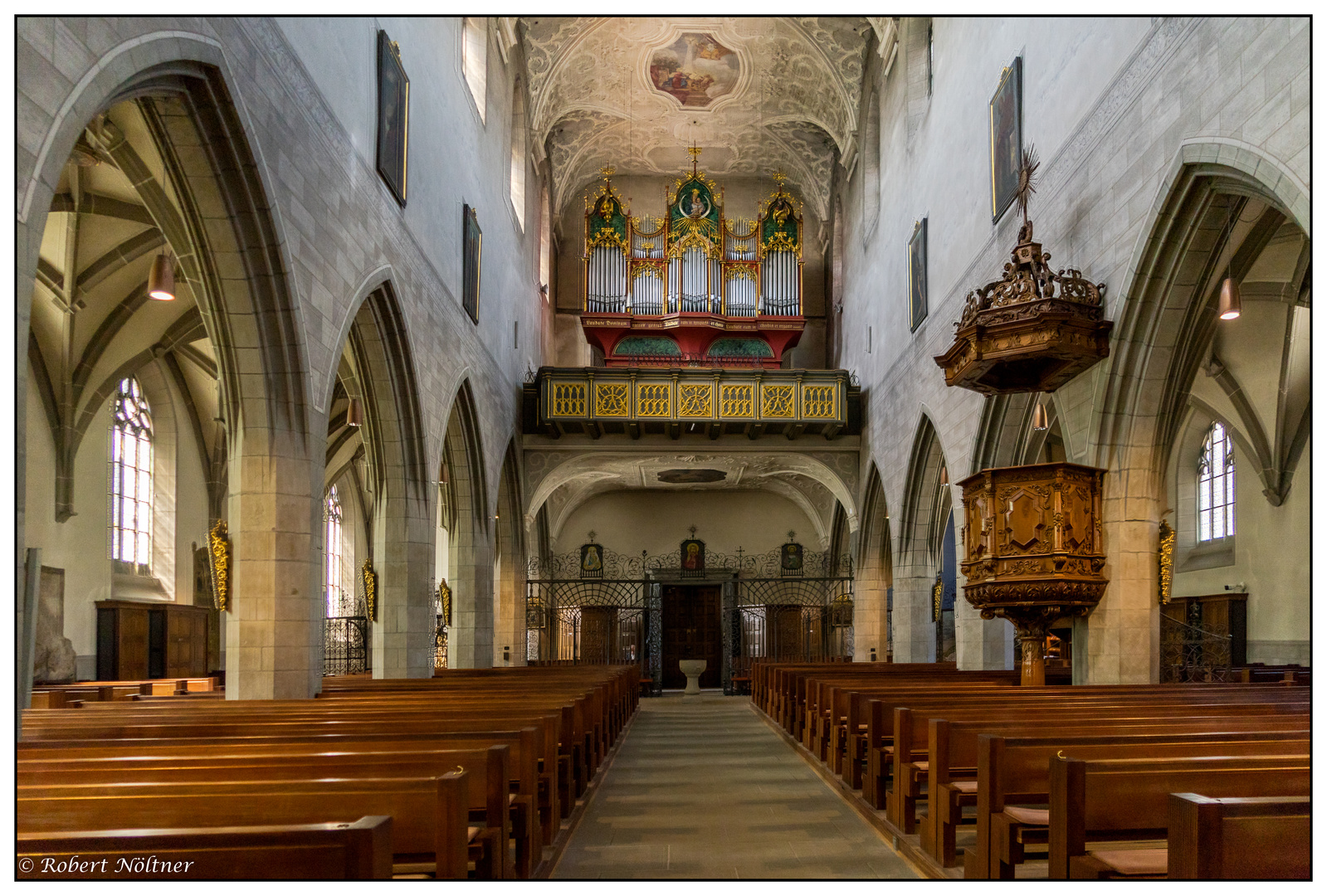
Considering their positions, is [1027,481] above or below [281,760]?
above

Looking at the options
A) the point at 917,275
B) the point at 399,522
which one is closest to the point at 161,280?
the point at 399,522

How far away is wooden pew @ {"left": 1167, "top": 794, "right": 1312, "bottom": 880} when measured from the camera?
8.17 ft

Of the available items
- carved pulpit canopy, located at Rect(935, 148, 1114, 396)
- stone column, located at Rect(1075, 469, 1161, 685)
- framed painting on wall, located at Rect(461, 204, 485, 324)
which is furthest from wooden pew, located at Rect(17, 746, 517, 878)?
framed painting on wall, located at Rect(461, 204, 485, 324)

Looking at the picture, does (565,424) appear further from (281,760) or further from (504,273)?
(281,760)

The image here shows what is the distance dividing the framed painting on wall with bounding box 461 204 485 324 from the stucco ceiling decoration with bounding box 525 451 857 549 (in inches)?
233

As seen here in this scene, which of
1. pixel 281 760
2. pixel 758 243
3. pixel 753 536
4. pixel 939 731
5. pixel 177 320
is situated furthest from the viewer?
pixel 753 536

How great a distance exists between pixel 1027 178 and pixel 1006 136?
208 cm

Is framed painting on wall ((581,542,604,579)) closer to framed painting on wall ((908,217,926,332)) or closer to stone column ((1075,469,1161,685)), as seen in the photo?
framed painting on wall ((908,217,926,332))

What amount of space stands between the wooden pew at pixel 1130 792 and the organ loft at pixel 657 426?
0.02 meters

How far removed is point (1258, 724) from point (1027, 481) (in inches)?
154

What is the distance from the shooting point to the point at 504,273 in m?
18.2

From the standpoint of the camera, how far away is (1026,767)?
4457 mm

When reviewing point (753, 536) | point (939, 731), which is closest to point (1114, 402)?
point (939, 731)

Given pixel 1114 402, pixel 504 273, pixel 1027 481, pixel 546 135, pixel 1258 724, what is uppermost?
pixel 546 135
